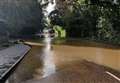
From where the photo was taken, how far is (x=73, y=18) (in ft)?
208

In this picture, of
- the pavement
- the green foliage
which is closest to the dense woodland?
the green foliage

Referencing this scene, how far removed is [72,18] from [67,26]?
132 inches

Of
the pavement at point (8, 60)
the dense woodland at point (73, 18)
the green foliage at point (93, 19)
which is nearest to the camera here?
A: the pavement at point (8, 60)

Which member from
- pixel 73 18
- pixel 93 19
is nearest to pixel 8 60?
pixel 93 19

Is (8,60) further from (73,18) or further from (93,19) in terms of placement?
(73,18)

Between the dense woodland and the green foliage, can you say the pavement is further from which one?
the green foliage

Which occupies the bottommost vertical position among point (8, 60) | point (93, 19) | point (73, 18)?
point (8, 60)

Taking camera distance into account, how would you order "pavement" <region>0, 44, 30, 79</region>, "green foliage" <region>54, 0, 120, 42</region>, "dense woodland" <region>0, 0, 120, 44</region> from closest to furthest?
1. "pavement" <region>0, 44, 30, 79</region>
2. "green foliage" <region>54, 0, 120, 42</region>
3. "dense woodland" <region>0, 0, 120, 44</region>

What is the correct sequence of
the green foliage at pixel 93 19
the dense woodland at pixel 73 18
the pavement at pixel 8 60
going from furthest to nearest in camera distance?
the dense woodland at pixel 73 18
the green foliage at pixel 93 19
the pavement at pixel 8 60

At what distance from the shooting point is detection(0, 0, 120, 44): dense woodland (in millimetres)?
49375

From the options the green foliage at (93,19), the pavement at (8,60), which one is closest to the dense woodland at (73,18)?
the green foliage at (93,19)

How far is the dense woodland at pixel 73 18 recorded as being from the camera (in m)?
49.4

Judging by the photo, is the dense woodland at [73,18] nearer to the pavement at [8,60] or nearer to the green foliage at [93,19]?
the green foliage at [93,19]

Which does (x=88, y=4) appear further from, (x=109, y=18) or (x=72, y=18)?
(x=109, y=18)
